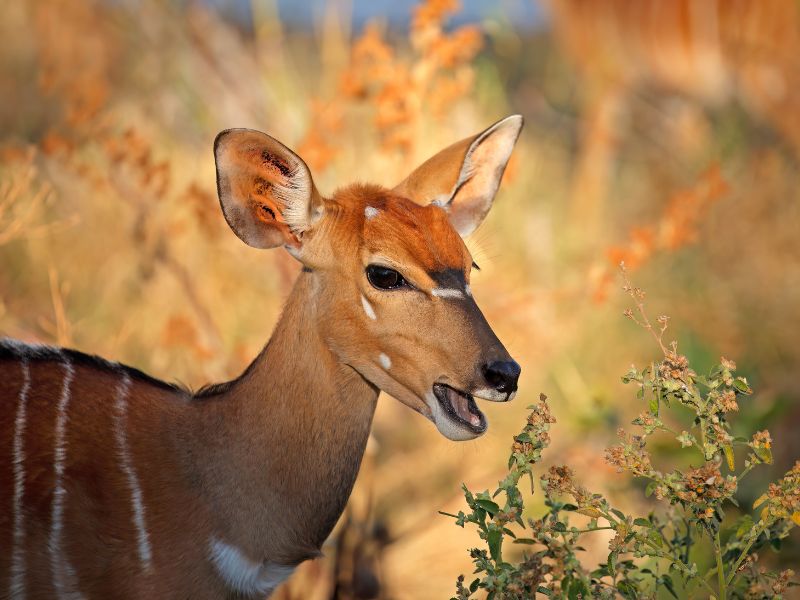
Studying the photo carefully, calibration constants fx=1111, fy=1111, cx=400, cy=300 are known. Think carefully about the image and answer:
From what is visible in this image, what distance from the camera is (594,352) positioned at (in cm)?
693

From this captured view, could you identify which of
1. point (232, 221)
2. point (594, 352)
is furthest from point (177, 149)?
point (232, 221)

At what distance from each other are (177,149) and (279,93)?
814mm

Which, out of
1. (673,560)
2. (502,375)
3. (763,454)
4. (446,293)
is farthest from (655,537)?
(446,293)

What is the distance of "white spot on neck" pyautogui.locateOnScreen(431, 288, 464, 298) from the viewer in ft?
9.80

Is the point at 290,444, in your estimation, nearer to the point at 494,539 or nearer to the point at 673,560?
the point at 494,539

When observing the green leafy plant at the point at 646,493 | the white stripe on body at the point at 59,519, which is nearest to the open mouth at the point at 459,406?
the green leafy plant at the point at 646,493

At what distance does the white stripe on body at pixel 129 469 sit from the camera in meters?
2.89

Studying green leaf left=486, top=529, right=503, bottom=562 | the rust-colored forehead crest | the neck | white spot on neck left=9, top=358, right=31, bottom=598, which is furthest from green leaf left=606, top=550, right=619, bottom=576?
white spot on neck left=9, top=358, right=31, bottom=598

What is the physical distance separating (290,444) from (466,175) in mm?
1091

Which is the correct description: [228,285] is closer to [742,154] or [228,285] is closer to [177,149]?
[177,149]

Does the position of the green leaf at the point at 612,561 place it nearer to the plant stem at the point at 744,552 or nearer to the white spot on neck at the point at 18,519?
the plant stem at the point at 744,552

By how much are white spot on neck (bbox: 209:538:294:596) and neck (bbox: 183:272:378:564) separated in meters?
0.03

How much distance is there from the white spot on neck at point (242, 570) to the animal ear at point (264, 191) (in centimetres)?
86

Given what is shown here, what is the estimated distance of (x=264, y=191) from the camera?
3.20 m
